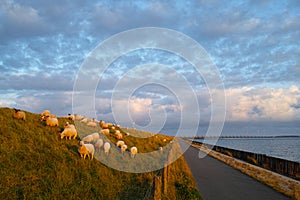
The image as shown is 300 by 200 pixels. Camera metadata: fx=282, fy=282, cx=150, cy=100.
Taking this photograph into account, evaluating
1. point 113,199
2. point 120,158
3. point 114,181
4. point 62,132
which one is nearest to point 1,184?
point 113,199

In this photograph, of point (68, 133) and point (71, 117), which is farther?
point (71, 117)

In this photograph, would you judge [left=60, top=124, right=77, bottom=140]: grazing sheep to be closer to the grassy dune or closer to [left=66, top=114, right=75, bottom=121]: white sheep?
the grassy dune

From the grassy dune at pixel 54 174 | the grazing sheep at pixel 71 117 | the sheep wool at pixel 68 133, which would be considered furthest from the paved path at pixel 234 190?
the grazing sheep at pixel 71 117

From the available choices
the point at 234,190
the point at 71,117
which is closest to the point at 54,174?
the point at 234,190

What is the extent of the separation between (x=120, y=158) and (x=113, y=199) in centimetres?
835

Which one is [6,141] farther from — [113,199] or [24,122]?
[113,199]

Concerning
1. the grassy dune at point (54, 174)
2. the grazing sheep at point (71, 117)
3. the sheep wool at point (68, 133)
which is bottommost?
the grassy dune at point (54, 174)

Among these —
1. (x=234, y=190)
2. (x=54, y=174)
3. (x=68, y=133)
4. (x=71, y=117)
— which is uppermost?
(x=71, y=117)

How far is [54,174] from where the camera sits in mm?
10992

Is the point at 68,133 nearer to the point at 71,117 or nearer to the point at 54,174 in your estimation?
the point at 54,174

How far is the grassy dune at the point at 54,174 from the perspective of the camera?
9.68 meters

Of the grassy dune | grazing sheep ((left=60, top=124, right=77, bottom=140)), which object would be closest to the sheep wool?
grazing sheep ((left=60, top=124, right=77, bottom=140))

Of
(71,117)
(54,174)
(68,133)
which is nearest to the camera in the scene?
(54,174)

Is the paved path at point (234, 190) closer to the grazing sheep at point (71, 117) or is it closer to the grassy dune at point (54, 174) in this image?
the grassy dune at point (54, 174)
